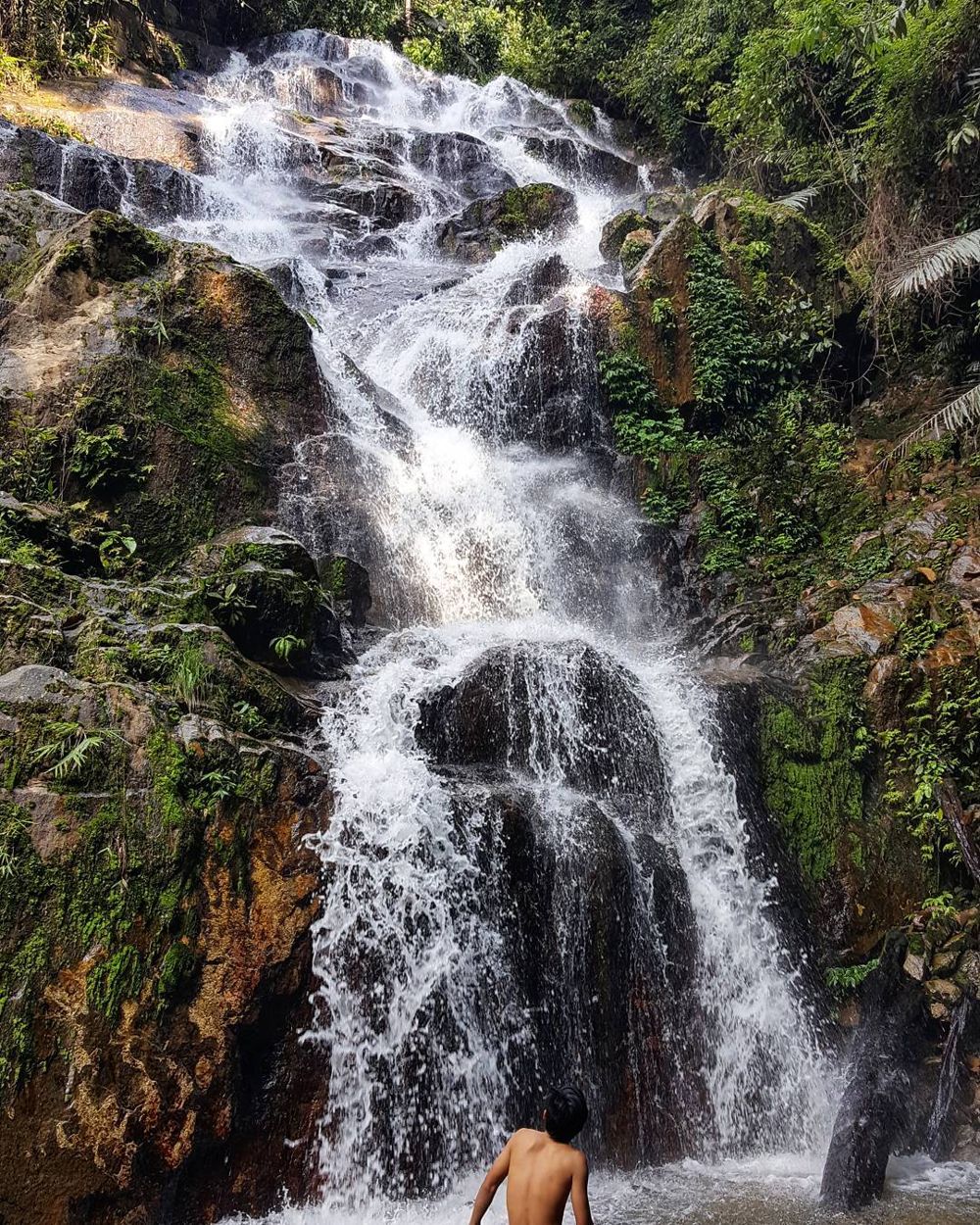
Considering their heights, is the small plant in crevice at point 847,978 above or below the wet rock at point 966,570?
below

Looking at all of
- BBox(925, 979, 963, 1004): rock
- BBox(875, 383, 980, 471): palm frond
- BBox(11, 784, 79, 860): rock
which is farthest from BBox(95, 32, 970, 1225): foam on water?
BBox(875, 383, 980, 471): palm frond

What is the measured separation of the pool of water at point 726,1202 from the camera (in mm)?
5141

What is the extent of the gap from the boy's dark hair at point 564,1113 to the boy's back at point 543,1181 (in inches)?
2.1

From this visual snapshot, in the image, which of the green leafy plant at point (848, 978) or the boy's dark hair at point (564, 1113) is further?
the green leafy plant at point (848, 978)

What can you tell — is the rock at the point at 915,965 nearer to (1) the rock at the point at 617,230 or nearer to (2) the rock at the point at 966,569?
(2) the rock at the point at 966,569

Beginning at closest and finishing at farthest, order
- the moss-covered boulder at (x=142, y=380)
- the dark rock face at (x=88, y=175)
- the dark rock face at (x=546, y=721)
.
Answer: the dark rock face at (x=546, y=721)
the moss-covered boulder at (x=142, y=380)
the dark rock face at (x=88, y=175)

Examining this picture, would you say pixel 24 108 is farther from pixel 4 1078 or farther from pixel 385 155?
pixel 4 1078

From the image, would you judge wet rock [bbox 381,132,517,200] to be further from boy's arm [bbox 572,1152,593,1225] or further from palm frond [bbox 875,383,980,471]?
boy's arm [bbox 572,1152,593,1225]

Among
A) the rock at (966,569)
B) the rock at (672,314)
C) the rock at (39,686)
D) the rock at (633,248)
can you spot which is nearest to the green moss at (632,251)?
the rock at (633,248)

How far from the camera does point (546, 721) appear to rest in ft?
25.8

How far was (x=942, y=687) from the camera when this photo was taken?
336 inches

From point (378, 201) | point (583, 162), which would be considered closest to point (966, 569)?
point (378, 201)

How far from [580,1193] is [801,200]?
51.8 feet

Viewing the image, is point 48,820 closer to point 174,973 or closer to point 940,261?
point 174,973
